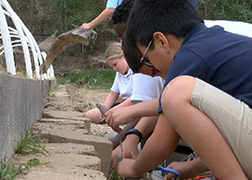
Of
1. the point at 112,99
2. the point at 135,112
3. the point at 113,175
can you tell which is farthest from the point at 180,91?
the point at 112,99

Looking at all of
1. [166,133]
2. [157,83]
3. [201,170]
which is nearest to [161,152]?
[166,133]

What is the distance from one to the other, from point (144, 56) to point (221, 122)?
1.91 feet

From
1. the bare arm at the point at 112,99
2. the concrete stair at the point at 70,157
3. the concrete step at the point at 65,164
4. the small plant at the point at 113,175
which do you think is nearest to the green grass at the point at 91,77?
the bare arm at the point at 112,99

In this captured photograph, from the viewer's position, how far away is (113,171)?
196 centimetres

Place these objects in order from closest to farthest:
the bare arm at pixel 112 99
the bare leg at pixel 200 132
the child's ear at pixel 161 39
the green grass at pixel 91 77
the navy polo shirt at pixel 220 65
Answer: the bare leg at pixel 200 132, the navy polo shirt at pixel 220 65, the child's ear at pixel 161 39, the bare arm at pixel 112 99, the green grass at pixel 91 77

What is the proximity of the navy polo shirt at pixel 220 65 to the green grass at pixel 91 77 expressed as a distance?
826 cm

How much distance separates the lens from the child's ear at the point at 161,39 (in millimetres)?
1559

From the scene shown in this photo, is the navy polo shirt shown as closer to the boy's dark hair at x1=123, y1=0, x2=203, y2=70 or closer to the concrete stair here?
the boy's dark hair at x1=123, y1=0, x2=203, y2=70

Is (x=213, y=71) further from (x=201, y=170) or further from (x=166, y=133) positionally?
(x=201, y=170)

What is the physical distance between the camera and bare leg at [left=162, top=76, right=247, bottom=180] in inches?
48.3

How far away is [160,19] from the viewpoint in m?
1.59

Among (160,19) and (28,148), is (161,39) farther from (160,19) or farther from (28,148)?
(28,148)

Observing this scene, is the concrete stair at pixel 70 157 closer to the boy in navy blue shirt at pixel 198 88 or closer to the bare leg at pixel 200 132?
the boy in navy blue shirt at pixel 198 88

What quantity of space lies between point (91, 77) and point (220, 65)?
9.13 m
